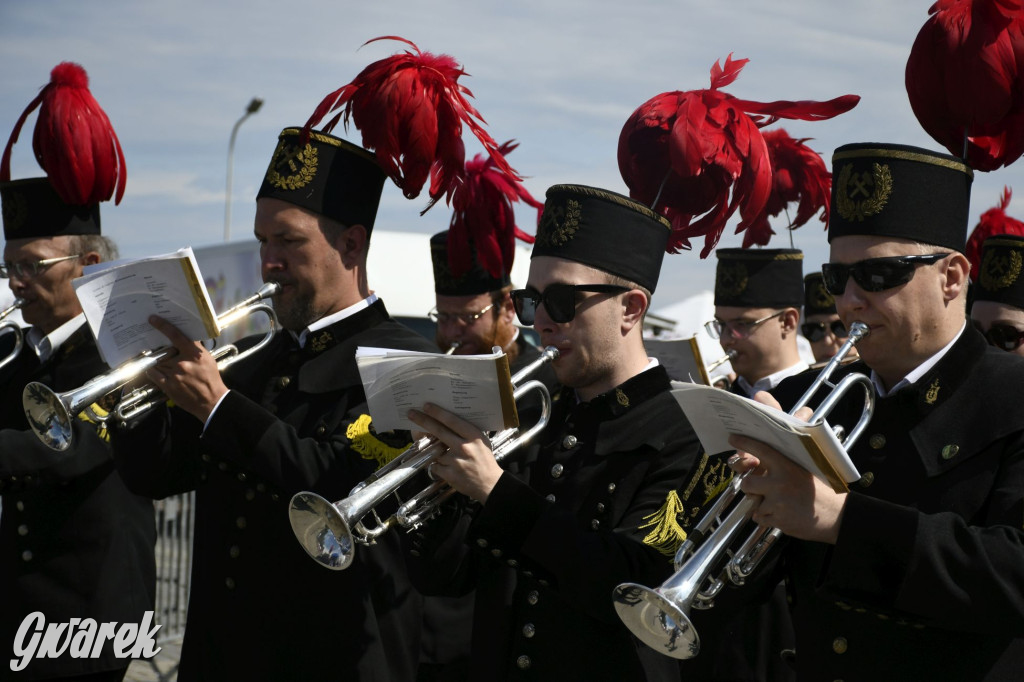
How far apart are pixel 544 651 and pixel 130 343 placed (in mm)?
1619

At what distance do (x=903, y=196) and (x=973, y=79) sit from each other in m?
0.53

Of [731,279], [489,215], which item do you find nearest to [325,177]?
[489,215]

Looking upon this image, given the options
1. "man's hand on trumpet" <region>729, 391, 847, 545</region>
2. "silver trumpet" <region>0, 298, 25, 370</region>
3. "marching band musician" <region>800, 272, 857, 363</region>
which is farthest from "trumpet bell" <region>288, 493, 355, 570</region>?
"marching band musician" <region>800, 272, 857, 363</region>

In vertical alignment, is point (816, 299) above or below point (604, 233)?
below

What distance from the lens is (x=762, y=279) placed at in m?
6.97

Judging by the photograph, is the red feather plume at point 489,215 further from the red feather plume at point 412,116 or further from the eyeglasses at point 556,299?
the eyeglasses at point 556,299

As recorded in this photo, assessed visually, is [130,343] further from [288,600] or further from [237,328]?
[237,328]

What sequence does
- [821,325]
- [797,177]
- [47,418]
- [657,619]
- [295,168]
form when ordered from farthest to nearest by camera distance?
[821,325], [797,177], [295,168], [47,418], [657,619]

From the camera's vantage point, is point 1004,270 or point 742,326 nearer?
point 1004,270

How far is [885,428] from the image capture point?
3051 millimetres

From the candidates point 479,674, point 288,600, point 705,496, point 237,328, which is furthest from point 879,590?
point 237,328

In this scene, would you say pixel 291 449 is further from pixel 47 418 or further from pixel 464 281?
pixel 464 281

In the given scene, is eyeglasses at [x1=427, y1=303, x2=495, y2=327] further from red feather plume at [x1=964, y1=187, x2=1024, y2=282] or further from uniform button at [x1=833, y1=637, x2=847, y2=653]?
uniform button at [x1=833, y1=637, x2=847, y2=653]

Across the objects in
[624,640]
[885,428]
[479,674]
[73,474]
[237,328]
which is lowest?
[237,328]
